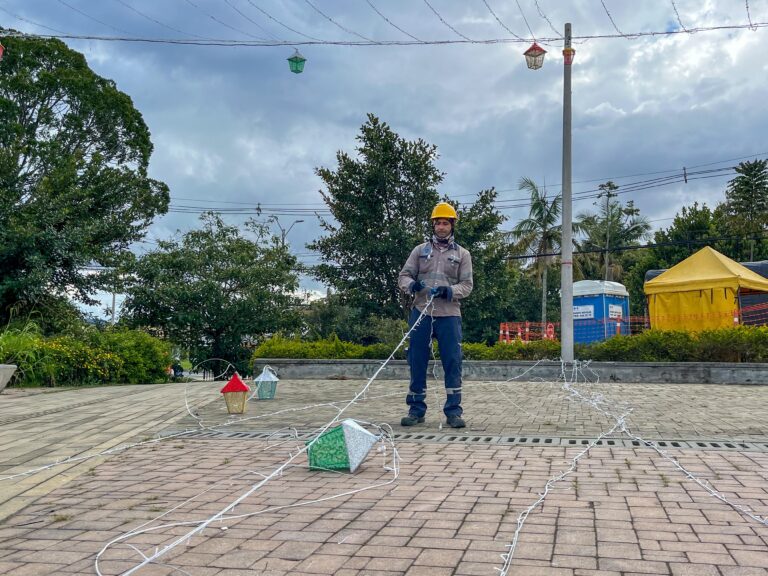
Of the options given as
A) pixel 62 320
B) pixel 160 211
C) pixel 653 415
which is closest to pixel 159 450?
pixel 653 415

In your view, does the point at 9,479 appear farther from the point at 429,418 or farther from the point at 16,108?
the point at 16,108

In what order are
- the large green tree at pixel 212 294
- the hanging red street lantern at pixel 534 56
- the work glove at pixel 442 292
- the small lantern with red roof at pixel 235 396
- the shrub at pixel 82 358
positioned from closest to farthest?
1. the work glove at pixel 442 292
2. the small lantern with red roof at pixel 235 396
3. the shrub at pixel 82 358
4. the hanging red street lantern at pixel 534 56
5. the large green tree at pixel 212 294

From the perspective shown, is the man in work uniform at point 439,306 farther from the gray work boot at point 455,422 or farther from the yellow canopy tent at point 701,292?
the yellow canopy tent at point 701,292

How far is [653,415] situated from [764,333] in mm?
5736

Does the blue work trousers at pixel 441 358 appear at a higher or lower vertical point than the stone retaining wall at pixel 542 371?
higher

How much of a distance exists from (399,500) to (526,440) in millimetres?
1990

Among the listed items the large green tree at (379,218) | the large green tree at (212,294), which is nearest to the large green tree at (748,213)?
the large green tree at (379,218)

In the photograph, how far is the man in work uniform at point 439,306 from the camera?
590 centimetres

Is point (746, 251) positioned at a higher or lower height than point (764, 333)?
higher

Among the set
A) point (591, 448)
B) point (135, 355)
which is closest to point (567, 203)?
point (591, 448)

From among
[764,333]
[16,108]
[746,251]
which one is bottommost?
[764,333]

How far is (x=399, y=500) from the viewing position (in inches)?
135

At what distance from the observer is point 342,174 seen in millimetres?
20031

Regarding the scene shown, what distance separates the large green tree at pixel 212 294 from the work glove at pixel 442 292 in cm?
1719
